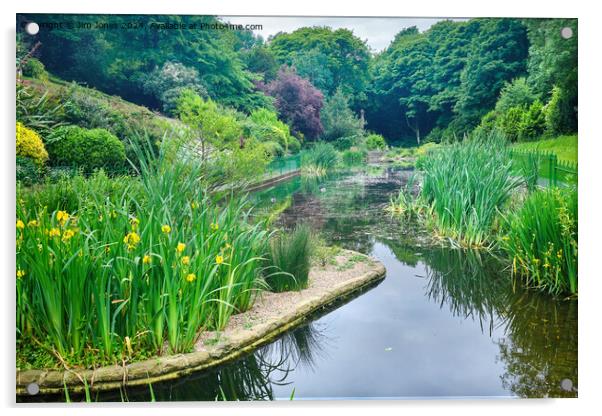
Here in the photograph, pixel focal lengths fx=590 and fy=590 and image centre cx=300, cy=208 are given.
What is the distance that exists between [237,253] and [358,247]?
49.1 inches

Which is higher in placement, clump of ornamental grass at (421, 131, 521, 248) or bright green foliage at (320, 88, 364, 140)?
bright green foliage at (320, 88, 364, 140)

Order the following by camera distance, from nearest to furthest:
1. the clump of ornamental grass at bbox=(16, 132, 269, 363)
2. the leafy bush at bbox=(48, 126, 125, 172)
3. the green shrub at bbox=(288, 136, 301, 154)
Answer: the clump of ornamental grass at bbox=(16, 132, 269, 363) < the leafy bush at bbox=(48, 126, 125, 172) < the green shrub at bbox=(288, 136, 301, 154)

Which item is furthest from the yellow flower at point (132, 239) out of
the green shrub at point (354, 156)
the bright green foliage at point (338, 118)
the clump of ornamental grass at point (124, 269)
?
the green shrub at point (354, 156)

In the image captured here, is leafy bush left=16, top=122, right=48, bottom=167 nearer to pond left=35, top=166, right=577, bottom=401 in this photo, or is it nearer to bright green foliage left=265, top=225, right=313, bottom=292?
pond left=35, top=166, right=577, bottom=401

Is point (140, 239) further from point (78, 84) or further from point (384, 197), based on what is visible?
point (384, 197)

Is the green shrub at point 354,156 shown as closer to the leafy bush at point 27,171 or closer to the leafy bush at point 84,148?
the leafy bush at point 84,148

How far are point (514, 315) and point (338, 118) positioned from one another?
2.15m

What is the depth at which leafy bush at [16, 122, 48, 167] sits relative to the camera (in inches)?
166

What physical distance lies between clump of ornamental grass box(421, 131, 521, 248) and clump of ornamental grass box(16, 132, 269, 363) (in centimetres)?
237

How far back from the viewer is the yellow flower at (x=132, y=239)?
3752mm

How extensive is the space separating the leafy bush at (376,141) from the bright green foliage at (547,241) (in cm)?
130

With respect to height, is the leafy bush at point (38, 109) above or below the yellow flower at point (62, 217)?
above

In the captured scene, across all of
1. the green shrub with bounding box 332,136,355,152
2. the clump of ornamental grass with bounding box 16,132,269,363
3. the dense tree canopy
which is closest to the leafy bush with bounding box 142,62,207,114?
the dense tree canopy

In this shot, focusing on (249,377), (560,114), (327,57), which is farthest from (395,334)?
(327,57)
